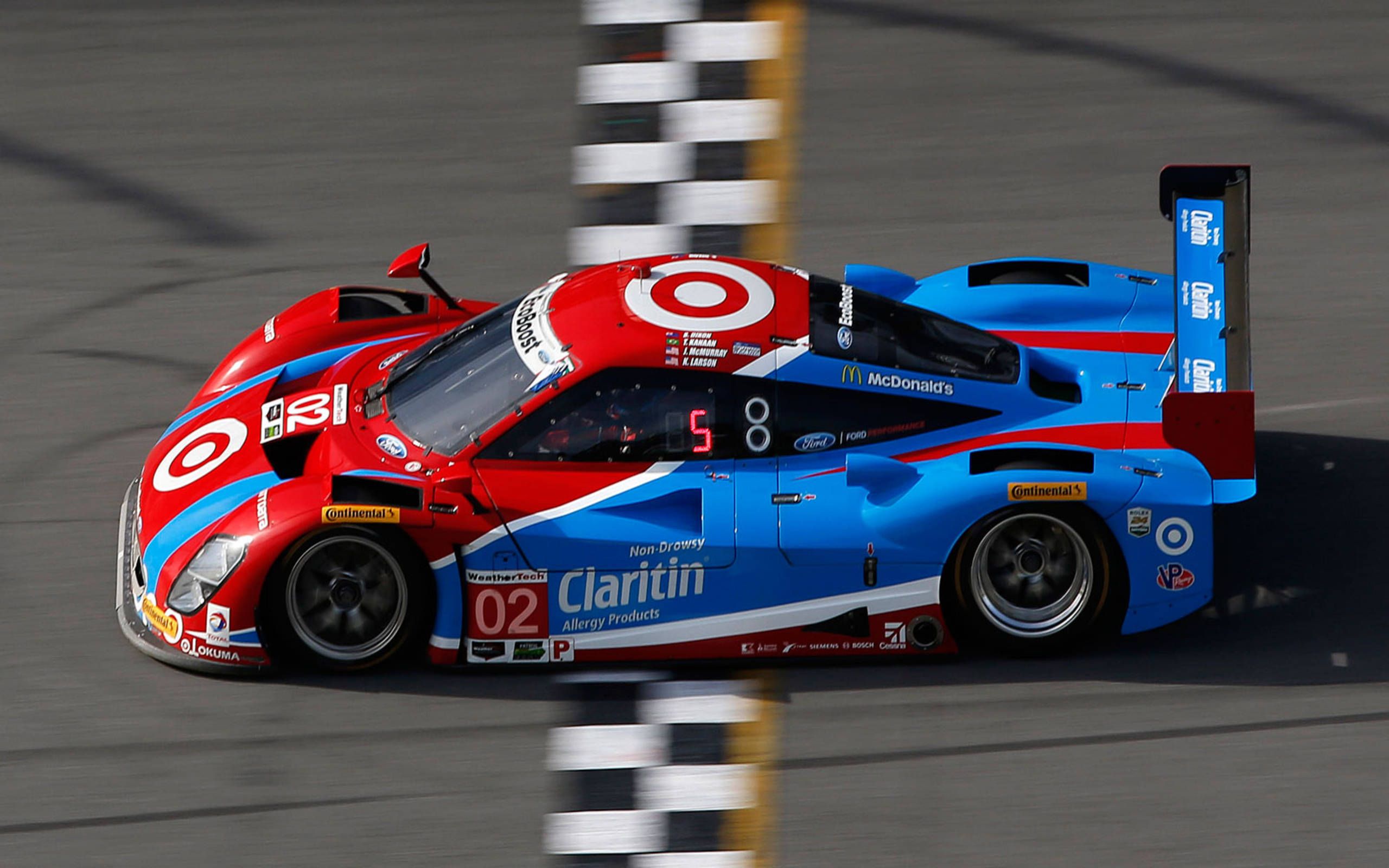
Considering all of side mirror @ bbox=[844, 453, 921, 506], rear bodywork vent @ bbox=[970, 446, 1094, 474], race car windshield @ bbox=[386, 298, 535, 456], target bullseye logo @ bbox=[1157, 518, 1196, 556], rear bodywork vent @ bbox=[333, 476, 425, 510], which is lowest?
target bullseye logo @ bbox=[1157, 518, 1196, 556]

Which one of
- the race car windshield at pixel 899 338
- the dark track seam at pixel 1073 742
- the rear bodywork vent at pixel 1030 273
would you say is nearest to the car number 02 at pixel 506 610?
the dark track seam at pixel 1073 742

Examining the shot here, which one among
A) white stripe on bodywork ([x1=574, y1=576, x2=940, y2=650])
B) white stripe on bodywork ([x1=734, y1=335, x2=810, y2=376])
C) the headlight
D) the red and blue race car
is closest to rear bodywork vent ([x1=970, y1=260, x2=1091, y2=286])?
the red and blue race car

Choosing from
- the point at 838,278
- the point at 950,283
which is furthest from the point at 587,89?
the point at 950,283

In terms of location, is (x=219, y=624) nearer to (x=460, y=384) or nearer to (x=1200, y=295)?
(x=460, y=384)

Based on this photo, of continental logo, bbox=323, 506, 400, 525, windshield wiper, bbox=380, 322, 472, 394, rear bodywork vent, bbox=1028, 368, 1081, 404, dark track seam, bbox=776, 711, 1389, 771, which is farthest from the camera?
windshield wiper, bbox=380, 322, 472, 394

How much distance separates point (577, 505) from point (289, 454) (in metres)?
1.13

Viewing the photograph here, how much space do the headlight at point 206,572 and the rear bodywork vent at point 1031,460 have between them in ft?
8.33

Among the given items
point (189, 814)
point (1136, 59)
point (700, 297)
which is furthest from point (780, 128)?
point (189, 814)

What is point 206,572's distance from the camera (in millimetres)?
5770

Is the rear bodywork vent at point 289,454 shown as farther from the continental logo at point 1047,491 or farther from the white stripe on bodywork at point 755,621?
the continental logo at point 1047,491

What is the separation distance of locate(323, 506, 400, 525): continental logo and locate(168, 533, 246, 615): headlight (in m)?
0.32

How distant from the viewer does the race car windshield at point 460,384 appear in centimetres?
597

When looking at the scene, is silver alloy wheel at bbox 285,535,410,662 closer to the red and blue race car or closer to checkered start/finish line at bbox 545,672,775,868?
the red and blue race car

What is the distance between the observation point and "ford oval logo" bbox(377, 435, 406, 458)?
6012 millimetres
